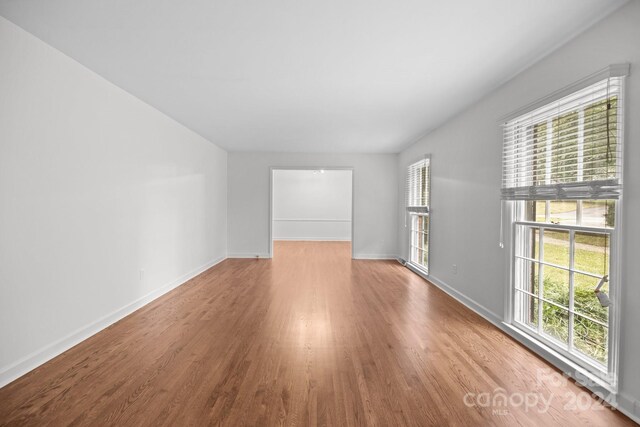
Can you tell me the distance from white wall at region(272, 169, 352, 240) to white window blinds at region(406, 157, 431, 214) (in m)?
5.20

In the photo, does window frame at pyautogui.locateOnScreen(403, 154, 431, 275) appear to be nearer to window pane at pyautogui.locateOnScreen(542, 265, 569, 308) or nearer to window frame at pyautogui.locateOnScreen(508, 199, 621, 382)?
window frame at pyautogui.locateOnScreen(508, 199, 621, 382)

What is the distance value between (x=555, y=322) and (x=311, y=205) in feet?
31.3

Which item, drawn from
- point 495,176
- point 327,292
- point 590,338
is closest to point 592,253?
point 590,338

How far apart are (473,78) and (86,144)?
12.3 feet

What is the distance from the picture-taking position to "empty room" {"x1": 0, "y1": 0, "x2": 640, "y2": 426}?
202 cm

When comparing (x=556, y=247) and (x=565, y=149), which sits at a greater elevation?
(x=565, y=149)

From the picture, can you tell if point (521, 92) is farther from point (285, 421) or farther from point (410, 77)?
point (285, 421)

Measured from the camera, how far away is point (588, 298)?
2.38 m

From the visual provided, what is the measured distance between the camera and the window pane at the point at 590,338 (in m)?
2.26

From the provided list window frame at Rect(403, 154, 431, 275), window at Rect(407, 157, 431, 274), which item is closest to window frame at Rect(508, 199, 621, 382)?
window frame at Rect(403, 154, 431, 275)

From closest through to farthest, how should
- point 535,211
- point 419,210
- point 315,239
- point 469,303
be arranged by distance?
1. point 535,211
2. point 469,303
3. point 419,210
4. point 315,239

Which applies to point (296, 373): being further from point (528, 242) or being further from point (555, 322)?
point (528, 242)

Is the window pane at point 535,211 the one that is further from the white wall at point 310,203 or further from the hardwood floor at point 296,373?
the white wall at point 310,203

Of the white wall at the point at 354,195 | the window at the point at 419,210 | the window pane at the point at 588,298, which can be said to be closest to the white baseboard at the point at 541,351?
the window pane at the point at 588,298
